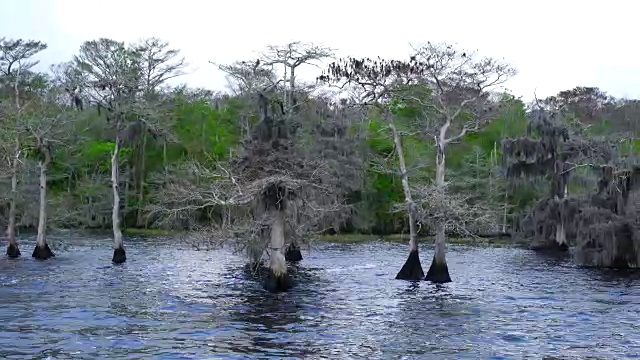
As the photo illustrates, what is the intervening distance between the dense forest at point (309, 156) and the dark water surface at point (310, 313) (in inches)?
97.2

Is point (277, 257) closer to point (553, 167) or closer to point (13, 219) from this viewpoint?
point (13, 219)

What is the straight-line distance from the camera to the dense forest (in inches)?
1159

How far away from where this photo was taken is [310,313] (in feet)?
79.6

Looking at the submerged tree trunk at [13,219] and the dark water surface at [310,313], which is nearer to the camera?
the dark water surface at [310,313]

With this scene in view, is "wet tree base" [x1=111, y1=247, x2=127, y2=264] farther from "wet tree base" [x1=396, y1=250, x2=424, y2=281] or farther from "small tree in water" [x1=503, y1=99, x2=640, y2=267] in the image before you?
"small tree in water" [x1=503, y1=99, x2=640, y2=267]

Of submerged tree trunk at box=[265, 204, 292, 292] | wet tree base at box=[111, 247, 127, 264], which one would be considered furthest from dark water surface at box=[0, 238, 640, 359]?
wet tree base at box=[111, 247, 127, 264]

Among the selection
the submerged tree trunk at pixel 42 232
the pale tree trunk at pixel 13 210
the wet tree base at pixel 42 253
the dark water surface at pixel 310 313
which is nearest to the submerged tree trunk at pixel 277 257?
the dark water surface at pixel 310 313

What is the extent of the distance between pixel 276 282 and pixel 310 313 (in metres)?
4.64

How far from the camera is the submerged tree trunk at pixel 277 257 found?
91.0 feet

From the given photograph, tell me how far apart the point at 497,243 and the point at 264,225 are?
39.1 m

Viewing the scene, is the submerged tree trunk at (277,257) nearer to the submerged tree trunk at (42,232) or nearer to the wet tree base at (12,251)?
the submerged tree trunk at (42,232)

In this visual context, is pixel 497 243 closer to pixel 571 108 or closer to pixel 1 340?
pixel 571 108

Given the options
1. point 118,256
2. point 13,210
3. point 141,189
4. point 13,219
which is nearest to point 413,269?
point 118,256

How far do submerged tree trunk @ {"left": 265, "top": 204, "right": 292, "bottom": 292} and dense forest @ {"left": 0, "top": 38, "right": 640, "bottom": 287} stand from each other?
0.36 feet
